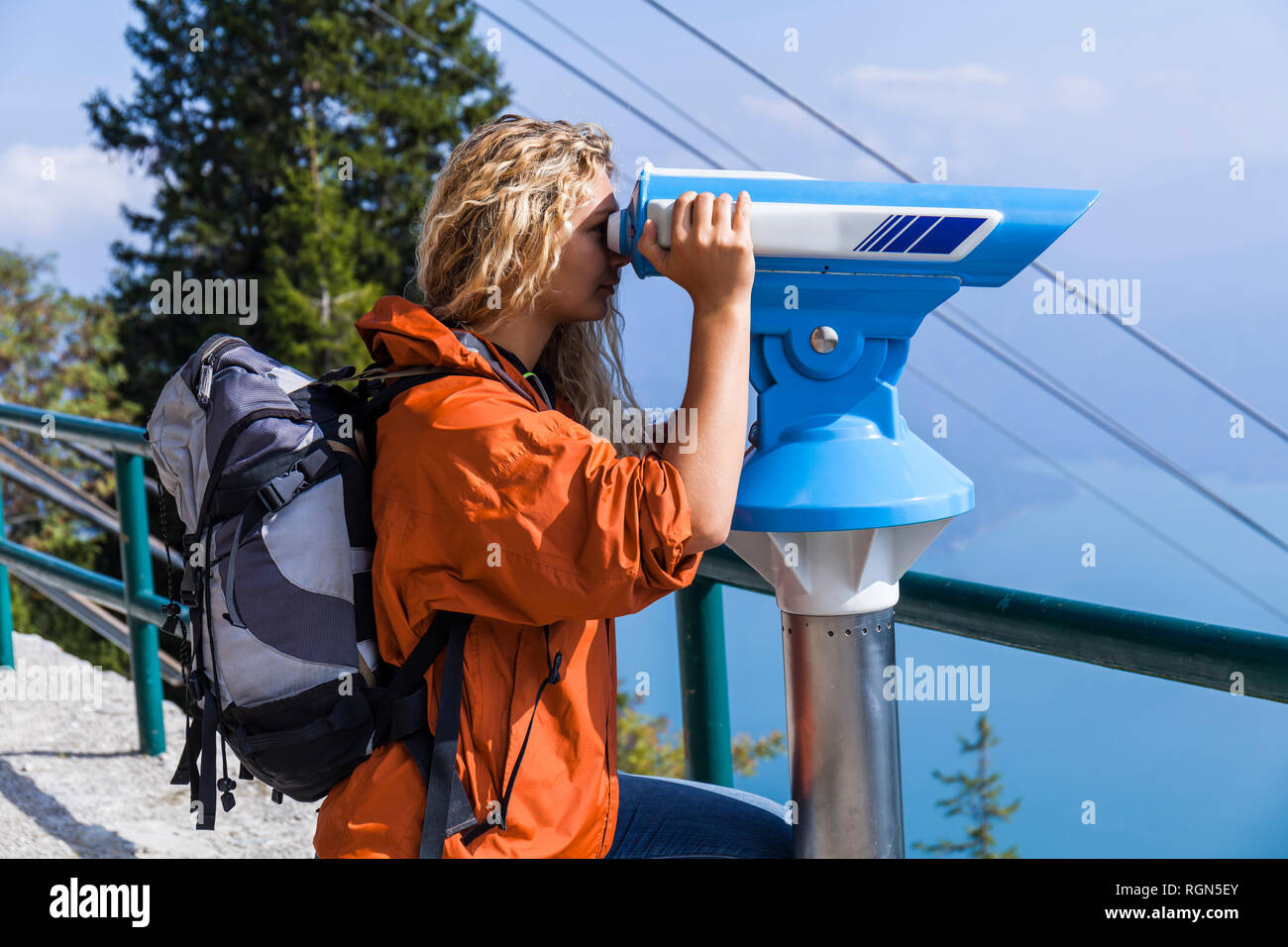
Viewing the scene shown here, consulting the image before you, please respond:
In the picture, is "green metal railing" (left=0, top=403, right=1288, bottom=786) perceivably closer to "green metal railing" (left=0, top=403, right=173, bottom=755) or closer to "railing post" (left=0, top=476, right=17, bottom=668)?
"green metal railing" (left=0, top=403, right=173, bottom=755)

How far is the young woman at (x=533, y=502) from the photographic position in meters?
1.08

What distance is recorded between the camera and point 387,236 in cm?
1739

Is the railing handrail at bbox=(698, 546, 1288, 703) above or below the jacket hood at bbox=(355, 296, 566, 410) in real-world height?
below

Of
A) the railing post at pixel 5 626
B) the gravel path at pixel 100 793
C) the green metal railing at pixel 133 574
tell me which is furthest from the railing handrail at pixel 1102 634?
the railing post at pixel 5 626

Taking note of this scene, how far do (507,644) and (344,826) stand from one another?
9.5 inches

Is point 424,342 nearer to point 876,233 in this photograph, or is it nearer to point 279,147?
point 876,233

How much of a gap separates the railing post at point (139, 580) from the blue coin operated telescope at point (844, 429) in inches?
81.1

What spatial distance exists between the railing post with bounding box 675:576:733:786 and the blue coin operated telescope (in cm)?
69

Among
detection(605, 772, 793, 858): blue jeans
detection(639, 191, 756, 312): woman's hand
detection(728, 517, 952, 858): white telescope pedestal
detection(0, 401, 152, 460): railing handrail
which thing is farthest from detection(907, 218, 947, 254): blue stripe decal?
detection(0, 401, 152, 460): railing handrail

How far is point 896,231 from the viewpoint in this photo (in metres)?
1.16

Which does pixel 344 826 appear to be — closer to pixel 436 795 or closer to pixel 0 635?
pixel 436 795

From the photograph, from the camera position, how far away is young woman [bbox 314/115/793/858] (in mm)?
1081
